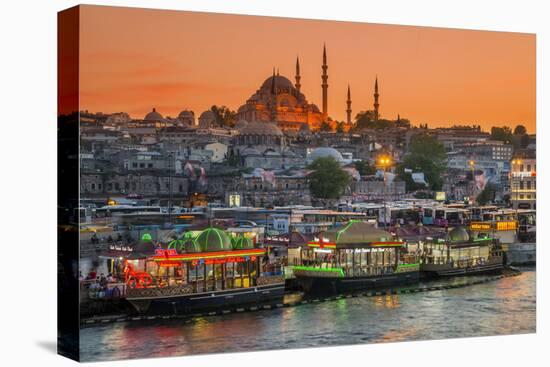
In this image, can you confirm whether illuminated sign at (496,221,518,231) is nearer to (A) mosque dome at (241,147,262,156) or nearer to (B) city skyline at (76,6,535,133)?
(B) city skyline at (76,6,535,133)

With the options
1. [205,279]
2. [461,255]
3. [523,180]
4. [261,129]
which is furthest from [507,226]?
[205,279]

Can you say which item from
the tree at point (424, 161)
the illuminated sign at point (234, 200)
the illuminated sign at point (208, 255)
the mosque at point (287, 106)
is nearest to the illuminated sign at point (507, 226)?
the tree at point (424, 161)

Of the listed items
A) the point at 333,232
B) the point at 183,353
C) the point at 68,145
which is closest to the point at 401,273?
the point at 333,232

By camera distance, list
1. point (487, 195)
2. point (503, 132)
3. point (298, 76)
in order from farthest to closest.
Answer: point (487, 195), point (503, 132), point (298, 76)

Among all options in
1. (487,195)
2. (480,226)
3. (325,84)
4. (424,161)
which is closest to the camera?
(325,84)

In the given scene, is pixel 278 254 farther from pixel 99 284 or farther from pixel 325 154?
pixel 99 284

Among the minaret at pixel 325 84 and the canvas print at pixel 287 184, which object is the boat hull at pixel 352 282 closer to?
the canvas print at pixel 287 184

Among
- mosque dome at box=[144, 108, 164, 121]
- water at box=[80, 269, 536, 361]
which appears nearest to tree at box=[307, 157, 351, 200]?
water at box=[80, 269, 536, 361]

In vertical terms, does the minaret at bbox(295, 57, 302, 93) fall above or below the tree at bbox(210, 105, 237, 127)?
above
